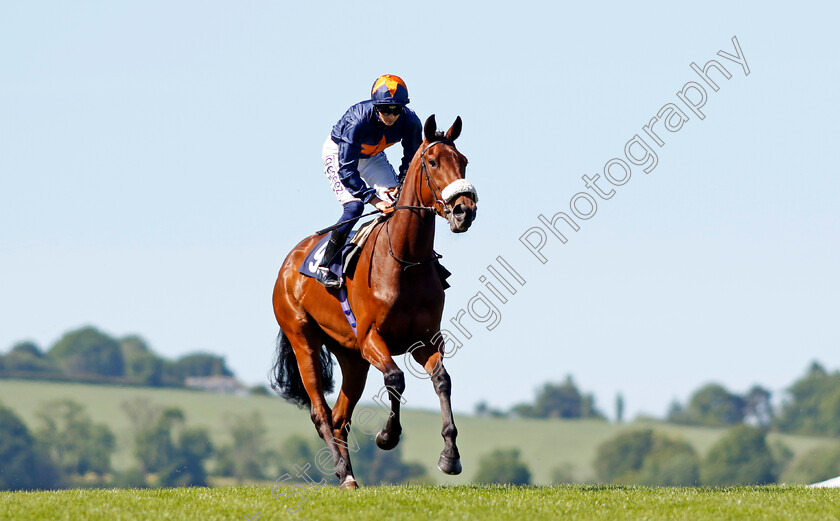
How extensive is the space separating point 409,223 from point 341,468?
9.04 feet

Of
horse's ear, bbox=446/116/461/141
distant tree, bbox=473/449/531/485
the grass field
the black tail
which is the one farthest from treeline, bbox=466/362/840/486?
horse's ear, bbox=446/116/461/141

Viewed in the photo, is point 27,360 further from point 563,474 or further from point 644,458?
point 644,458

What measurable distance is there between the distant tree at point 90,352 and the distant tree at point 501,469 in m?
61.0

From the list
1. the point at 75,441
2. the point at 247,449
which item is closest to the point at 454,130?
the point at 247,449

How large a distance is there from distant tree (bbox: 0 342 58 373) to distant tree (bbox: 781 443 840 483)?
257 ft

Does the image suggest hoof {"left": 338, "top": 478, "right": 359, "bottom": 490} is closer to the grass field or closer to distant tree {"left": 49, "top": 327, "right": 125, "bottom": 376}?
the grass field

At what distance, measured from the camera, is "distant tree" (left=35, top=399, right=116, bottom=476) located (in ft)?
275

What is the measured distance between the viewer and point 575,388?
4781 inches

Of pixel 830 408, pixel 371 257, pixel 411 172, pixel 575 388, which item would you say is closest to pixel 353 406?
pixel 371 257

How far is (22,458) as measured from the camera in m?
84.1

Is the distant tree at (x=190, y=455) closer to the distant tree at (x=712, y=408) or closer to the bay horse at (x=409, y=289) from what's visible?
the distant tree at (x=712, y=408)

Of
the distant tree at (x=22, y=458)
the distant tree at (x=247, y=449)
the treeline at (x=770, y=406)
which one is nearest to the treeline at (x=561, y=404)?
the treeline at (x=770, y=406)

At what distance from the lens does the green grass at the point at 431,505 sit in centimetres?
882

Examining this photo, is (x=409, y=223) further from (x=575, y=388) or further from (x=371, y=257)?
(x=575, y=388)
